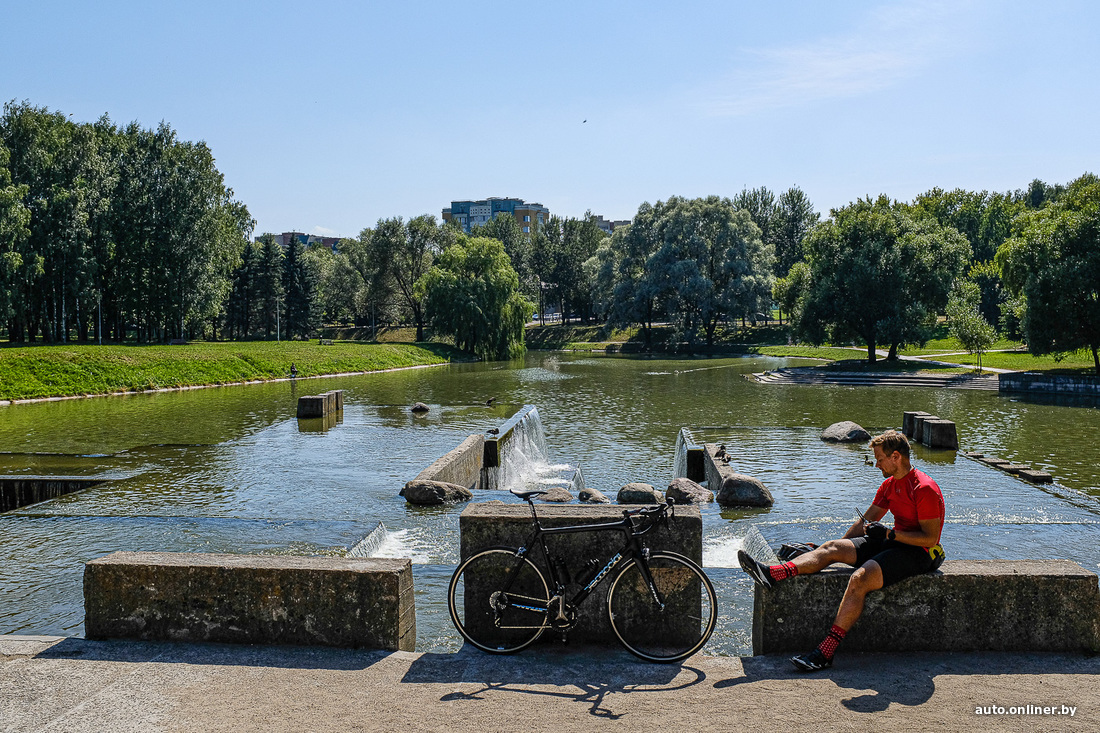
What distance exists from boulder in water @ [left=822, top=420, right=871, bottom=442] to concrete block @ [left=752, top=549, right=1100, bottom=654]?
17.7 metres

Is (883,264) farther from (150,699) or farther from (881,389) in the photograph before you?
(150,699)

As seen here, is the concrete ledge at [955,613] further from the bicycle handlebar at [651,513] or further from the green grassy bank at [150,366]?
the green grassy bank at [150,366]

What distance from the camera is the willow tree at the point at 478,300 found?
69000 mm

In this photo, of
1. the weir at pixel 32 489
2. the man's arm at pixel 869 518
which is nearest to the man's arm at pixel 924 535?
the man's arm at pixel 869 518

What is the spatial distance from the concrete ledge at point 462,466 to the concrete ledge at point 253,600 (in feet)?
30.2

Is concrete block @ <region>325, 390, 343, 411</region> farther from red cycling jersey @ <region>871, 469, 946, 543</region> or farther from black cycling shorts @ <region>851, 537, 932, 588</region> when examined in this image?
black cycling shorts @ <region>851, 537, 932, 588</region>

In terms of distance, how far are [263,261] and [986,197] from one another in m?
94.8

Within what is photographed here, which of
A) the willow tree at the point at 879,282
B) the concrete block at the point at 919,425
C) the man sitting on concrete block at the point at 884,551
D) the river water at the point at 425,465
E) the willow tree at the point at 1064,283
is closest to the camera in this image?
the man sitting on concrete block at the point at 884,551

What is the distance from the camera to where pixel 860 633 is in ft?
17.9

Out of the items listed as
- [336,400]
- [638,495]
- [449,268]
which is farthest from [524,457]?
[449,268]

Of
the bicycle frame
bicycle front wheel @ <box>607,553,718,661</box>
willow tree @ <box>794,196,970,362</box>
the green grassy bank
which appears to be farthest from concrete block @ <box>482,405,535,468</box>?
willow tree @ <box>794,196,970,362</box>

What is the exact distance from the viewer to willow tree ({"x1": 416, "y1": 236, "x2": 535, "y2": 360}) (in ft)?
226

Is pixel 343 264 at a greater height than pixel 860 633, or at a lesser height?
greater

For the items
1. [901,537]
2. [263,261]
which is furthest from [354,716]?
[263,261]
